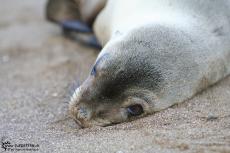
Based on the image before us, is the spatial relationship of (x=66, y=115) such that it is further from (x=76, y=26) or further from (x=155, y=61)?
(x=76, y=26)

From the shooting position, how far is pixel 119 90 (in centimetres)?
283

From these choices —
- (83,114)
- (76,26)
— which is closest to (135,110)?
(83,114)

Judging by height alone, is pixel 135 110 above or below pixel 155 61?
below

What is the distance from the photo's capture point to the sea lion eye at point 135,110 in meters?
2.92

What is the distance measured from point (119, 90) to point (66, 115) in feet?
1.90

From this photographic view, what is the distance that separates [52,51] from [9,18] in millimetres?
1205

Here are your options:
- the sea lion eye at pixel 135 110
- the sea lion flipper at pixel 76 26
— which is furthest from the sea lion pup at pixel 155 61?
the sea lion flipper at pixel 76 26

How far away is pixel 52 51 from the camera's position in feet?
15.9

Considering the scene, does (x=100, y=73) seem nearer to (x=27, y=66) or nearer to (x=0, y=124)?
(x=0, y=124)

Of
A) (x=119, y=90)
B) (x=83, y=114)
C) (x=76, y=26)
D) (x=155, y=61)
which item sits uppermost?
(x=155, y=61)

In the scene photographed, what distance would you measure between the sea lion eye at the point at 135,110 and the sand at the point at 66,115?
5 cm

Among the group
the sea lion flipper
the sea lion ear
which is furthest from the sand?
the sea lion ear

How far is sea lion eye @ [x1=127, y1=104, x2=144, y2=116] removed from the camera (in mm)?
2916

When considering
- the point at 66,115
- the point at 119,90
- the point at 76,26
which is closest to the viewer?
the point at 119,90
